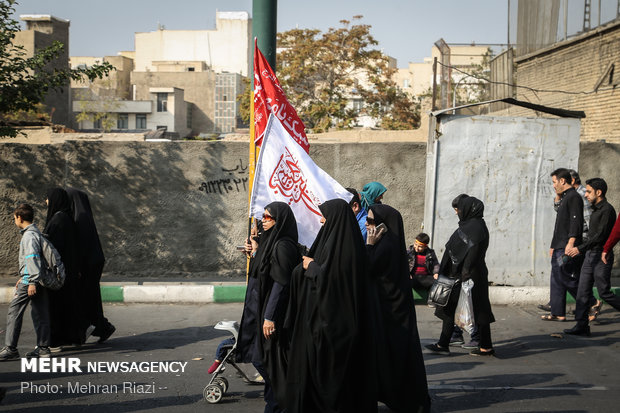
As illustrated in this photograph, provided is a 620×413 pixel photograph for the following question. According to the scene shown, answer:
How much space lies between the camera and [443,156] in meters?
9.76

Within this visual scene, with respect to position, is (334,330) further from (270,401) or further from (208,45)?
(208,45)

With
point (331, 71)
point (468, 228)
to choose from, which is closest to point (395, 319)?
point (468, 228)

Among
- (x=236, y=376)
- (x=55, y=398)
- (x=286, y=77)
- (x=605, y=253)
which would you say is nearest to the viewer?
(x=55, y=398)

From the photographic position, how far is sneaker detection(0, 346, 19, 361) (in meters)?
6.31

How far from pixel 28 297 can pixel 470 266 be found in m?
4.26

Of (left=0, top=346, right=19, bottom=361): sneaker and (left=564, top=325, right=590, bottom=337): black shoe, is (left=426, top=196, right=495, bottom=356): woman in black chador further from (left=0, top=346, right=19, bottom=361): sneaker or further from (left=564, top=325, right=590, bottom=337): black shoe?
(left=0, top=346, right=19, bottom=361): sneaker

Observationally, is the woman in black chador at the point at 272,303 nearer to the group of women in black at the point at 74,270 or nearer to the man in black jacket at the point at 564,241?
the group of women in black at the point at 74,270

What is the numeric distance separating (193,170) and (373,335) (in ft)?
20.3

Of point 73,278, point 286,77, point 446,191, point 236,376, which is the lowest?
point 236,376

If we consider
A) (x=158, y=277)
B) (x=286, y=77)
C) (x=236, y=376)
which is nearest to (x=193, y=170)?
(x=158, y=277)

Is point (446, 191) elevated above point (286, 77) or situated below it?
below

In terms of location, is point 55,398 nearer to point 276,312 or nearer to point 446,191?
point 276,312

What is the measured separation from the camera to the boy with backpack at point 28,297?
20.7 ft

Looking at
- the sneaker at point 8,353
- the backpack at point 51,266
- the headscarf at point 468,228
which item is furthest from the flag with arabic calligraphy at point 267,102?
the sneaker at point 8,353
